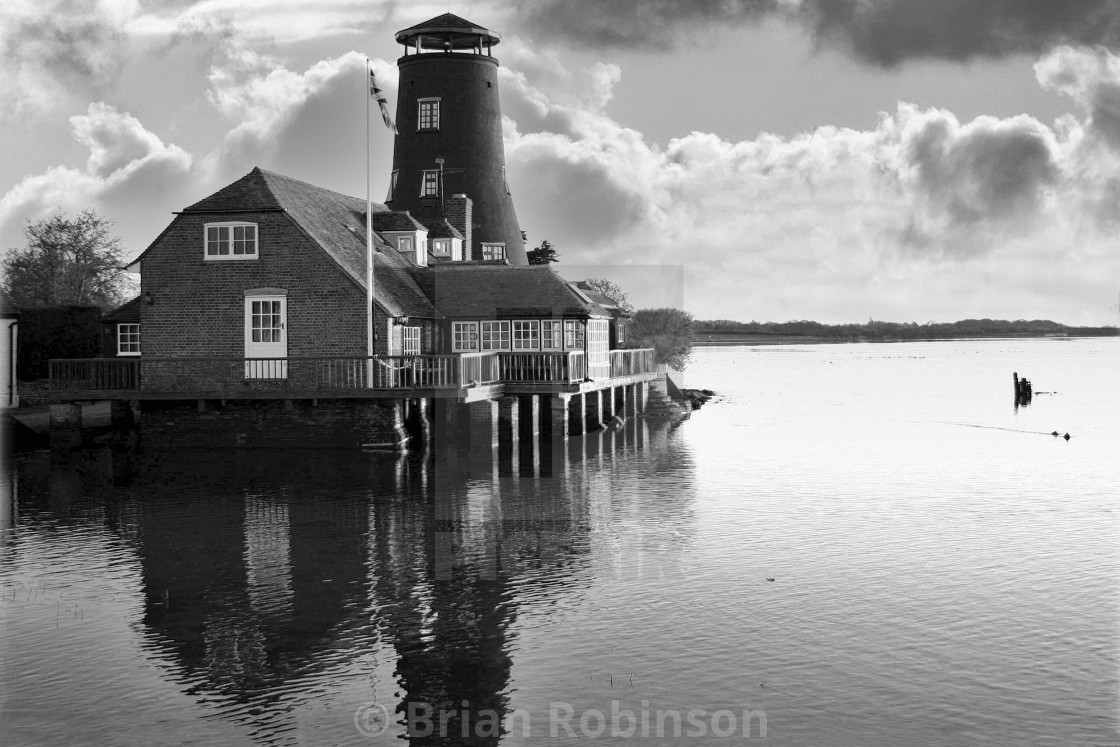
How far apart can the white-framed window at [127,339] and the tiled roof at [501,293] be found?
1009cm

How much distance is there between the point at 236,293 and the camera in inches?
1544

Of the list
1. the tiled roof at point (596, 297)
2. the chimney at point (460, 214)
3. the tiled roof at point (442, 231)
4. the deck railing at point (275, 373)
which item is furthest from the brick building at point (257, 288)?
the chimney at point (460, 214)

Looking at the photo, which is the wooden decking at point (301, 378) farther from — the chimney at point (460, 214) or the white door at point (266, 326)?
the chimney at point (460, 214)

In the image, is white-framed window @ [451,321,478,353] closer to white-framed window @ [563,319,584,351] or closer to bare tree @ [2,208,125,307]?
white-framed window @ [563,319,584,351]

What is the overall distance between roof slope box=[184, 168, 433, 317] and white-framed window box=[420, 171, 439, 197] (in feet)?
50.0

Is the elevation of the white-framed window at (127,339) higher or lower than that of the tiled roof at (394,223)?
lower

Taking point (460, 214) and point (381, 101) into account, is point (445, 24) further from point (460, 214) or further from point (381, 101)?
point (381, 101)

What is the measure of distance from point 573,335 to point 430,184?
22707 millimetres

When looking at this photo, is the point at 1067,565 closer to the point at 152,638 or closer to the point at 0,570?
the point at 152,638

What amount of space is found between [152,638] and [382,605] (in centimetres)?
A: 356

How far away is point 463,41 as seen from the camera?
65125 millimetres

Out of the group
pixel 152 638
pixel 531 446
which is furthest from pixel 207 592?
pixel 531 446

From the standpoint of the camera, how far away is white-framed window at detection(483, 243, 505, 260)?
214 feet

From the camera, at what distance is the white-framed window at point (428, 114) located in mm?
64188
